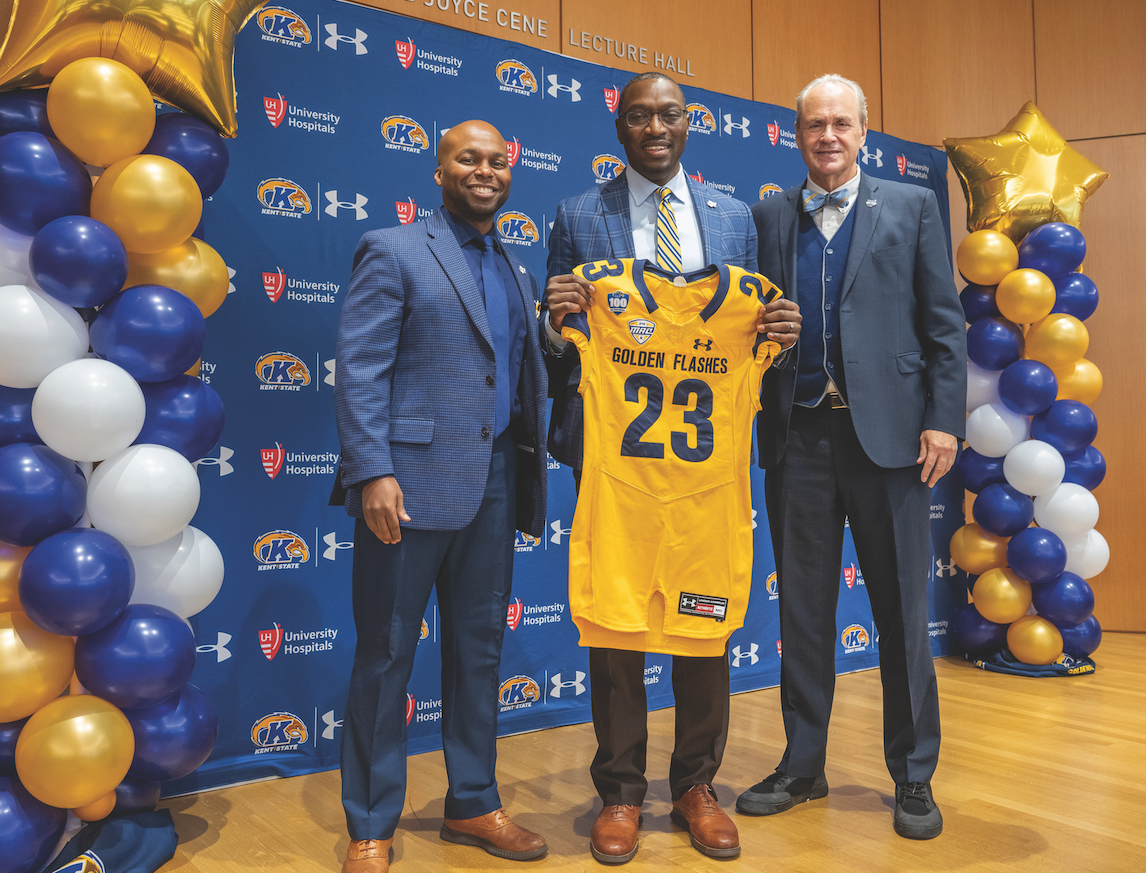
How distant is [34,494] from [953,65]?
511 cm

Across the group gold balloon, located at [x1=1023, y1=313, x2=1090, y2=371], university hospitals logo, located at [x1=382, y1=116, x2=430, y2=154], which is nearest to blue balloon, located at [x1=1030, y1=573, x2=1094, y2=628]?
gold balloon, located at [x1=1023, y1=313, x2=1090, y2=371]

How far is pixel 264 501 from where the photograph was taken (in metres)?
2.96

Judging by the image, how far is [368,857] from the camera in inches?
83.0

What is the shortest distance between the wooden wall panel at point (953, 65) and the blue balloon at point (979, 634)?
2651 mm

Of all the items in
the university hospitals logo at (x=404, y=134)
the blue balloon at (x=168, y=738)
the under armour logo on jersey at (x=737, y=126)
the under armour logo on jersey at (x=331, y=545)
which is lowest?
the blue balloon at (x=168, y=738)

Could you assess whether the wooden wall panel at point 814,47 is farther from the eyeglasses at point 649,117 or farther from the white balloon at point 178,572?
the white balloon at point 178,572

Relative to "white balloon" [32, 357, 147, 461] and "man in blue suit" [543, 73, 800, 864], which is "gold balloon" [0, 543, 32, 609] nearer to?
"white balloon" [32, 357, 147, 461]

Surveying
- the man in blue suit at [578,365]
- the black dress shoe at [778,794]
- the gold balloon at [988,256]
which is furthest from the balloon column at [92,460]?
the gold balloon at [988,256]

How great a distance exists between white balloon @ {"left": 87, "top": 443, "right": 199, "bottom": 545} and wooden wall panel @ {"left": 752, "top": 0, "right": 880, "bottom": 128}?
11.0ft

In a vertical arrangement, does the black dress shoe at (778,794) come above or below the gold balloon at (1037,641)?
below

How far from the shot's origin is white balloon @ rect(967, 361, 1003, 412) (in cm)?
419

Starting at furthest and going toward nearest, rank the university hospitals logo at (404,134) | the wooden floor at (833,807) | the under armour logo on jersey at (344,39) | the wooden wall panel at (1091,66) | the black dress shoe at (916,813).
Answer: the wooden wall panel at (1091,66) → the university hospitals logo at (404,134) → the under armour logo on jersey at (344,39) → the black dress shoe at (916,813) → the wooden floor at (833,807)

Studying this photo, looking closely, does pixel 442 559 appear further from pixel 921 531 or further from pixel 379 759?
pixel 921 531

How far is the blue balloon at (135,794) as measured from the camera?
2.23 metres
